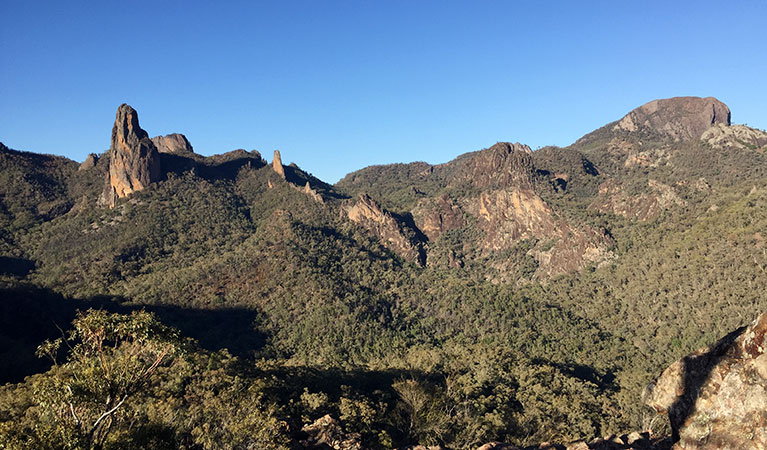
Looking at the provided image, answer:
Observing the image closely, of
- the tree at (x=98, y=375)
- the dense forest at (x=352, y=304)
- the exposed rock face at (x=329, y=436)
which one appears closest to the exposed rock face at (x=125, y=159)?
the dense forest at (x=352, y=304)

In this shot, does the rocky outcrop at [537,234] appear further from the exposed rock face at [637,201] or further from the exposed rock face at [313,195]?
the exposed rock face at [313,195]

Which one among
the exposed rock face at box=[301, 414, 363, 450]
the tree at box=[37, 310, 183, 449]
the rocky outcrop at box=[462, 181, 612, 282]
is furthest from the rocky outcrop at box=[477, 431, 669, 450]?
the rocky outcrop at box=[462, 181, 612, 282]

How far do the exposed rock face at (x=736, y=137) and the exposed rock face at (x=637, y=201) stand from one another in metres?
58.6

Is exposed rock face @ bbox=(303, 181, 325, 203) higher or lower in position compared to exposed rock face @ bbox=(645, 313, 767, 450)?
higher

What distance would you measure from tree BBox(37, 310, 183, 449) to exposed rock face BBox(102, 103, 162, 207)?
168293 mm

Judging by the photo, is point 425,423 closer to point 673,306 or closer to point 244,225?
point 673,306

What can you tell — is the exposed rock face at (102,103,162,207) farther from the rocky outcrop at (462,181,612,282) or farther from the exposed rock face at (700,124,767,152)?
the exposed rock face at (700,124,767,152)

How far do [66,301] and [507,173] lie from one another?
180m

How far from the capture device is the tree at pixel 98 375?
54.7 feet

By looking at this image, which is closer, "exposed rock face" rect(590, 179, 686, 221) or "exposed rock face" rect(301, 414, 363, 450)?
"exposed rock face" rect(301, 414, 363, 450)

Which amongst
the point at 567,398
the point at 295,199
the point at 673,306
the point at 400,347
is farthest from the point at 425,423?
the point at 295,199

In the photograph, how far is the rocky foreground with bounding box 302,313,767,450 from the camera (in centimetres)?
1214

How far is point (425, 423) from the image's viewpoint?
43812mm

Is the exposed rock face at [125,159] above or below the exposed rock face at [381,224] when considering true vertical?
above
